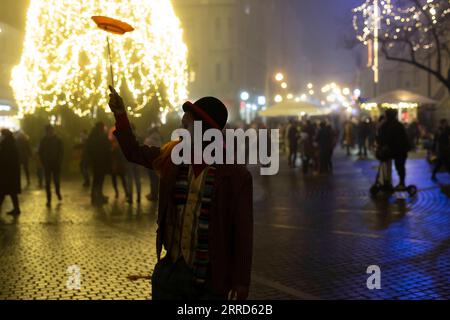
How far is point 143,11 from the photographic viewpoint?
22.6 m

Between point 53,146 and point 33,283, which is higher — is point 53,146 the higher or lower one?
the higher one

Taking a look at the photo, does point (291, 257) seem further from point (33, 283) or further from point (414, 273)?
point (33, 283)

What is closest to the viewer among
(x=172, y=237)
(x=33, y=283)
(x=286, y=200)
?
(x=172, y=237)

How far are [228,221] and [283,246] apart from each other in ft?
19.3

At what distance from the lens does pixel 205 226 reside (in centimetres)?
371

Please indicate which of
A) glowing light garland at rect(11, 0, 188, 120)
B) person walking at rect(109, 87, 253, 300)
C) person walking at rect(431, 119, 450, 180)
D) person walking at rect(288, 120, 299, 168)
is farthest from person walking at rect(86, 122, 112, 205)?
person walking at rect(288, 120, 299, 168)

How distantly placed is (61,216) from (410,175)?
38.8ft

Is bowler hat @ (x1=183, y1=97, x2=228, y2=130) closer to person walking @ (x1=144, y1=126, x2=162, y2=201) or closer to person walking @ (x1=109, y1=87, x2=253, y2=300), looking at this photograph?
person walking @ (x1=109, y1=87, x2=253, y2=300)

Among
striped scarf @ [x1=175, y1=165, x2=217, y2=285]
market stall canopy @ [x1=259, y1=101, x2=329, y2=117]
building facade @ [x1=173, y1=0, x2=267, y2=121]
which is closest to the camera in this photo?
striped scarf @ [x1=175, y1=165, x2=217, y2=285]

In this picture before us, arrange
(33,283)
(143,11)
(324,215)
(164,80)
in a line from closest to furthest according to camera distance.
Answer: (33,283) < (324,215) < (143,11) < (164,80)

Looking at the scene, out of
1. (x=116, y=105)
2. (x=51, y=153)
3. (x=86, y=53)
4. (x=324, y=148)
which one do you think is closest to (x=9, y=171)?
(x=51, y=153)

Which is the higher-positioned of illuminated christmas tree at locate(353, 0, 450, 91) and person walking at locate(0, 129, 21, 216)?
illuminated christmas tree at locate(353, 0, 450, 91)

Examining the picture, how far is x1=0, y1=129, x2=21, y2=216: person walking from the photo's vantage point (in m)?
13.3
